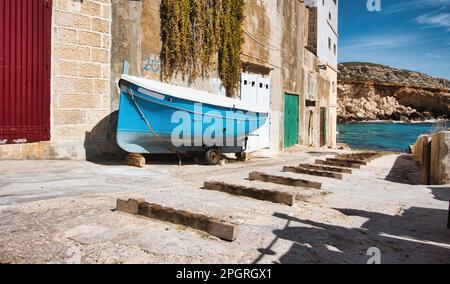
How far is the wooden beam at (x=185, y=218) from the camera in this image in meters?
3.47

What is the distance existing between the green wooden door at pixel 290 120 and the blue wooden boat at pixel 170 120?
23.9 feet

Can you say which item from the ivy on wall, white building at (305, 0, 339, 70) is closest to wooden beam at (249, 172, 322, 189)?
the ivy on wall

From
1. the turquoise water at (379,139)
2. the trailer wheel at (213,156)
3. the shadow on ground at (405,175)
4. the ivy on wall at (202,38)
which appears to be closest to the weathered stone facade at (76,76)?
the ivy on wall at (202,38)

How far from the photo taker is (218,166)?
9.48 metres

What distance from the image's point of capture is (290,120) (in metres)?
17.3

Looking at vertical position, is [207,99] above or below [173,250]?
above

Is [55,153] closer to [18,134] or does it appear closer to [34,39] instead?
[18,134]

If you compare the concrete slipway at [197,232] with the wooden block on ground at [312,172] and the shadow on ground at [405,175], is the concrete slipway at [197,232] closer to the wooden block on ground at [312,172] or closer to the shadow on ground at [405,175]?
the wooden block on ground at [312,172]

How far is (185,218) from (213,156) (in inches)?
230

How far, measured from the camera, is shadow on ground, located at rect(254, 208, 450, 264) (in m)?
3.13
